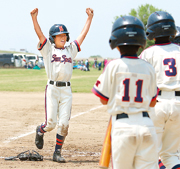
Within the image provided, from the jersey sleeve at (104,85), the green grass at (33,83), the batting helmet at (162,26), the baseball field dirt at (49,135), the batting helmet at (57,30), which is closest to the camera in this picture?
the jersey sleeve at (104,85)

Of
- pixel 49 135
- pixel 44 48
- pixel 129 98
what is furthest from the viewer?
pixel 49 135

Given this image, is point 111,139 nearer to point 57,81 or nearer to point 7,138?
point 57,81

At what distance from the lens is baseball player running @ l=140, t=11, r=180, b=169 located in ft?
13.9

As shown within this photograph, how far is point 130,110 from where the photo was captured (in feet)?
10.9

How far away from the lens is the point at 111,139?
3352mm

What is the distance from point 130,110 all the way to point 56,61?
273 centimetres

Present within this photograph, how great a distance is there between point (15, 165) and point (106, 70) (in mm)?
2767

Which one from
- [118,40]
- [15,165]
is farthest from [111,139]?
[15,165]

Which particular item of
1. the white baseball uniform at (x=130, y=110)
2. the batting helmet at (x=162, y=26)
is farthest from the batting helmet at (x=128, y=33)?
the batting helmet at (x=162, y=26)

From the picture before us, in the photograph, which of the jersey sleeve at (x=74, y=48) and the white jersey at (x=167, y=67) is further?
the jersey sleeve at (x=74, y=48)

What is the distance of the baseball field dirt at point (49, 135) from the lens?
218 inches

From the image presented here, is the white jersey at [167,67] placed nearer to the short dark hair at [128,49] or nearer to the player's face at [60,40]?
the short dark hair at [128,49]

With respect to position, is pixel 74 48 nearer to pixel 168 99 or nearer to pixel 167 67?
pixel 167 67

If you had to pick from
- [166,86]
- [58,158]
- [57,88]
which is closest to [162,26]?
[166,86]
